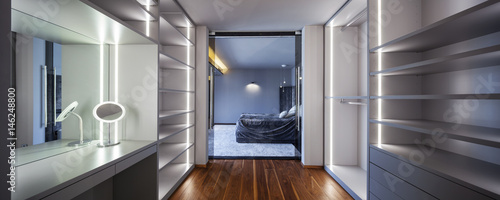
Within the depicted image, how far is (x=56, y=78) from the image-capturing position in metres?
1.45

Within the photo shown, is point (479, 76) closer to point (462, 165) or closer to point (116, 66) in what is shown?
point (462, 165)

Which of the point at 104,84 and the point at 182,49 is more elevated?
the point at 182,49

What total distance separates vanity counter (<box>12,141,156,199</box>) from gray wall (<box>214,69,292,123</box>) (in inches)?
79.8

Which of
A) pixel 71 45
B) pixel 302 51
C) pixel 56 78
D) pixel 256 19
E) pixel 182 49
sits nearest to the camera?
pixel 56 78

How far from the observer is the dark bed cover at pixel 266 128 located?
11.9ft

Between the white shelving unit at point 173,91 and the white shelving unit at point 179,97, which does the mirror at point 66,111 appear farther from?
the white shelving unit at point 179,97

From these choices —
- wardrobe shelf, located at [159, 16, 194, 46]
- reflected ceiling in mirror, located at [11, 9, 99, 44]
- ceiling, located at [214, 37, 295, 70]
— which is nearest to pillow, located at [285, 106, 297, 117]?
ceiling, located at [214, 37, 295, 70]

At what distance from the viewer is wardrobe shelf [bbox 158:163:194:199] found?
2.16m

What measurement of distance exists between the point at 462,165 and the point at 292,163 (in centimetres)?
225

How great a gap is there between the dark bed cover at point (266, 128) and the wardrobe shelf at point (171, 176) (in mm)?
1235

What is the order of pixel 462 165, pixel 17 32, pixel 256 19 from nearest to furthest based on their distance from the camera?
pixel 17 32 < pixel 462 165 < pixel 256 19

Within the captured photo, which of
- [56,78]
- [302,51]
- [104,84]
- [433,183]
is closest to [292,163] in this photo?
[302,51]

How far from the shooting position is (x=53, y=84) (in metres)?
1.41

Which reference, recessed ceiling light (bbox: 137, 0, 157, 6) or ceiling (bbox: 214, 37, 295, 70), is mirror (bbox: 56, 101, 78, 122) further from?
ceiling (bbox: 214, 37, 295, 70)
